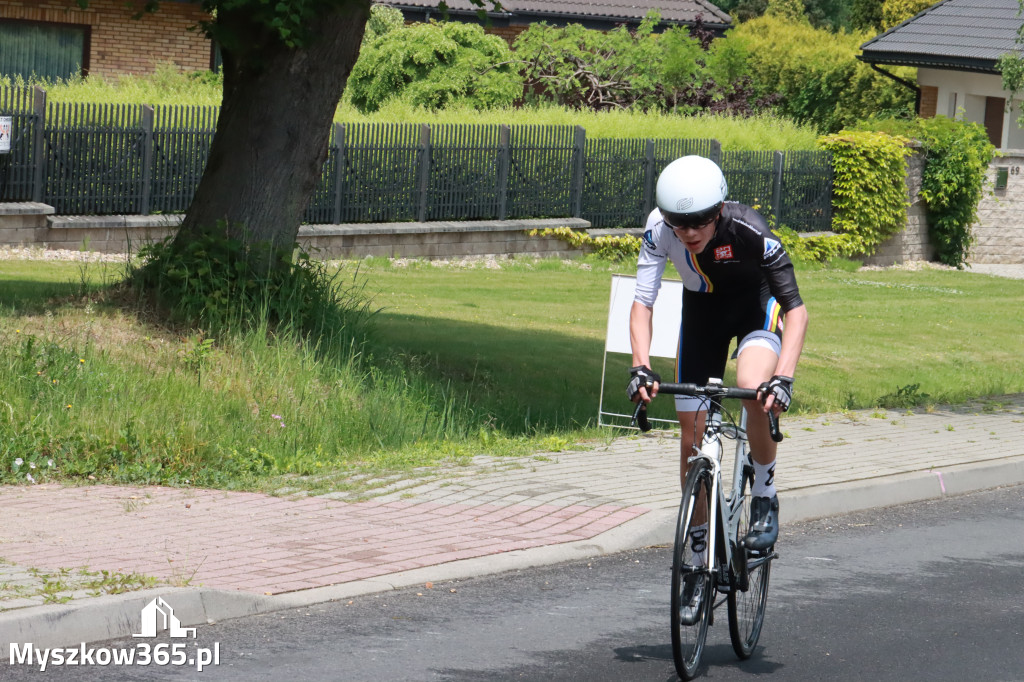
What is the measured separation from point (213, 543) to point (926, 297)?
59.6ft

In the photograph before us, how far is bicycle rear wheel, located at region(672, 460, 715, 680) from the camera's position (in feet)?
17.4

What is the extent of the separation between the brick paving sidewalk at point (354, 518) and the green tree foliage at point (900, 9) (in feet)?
148

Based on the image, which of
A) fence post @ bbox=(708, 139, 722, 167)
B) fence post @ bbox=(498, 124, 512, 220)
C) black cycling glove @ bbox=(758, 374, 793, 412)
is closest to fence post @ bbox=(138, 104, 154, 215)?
fence post @ bbox=(498, 124, 512, 220)

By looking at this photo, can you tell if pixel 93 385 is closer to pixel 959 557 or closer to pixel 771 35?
pixel 959 557

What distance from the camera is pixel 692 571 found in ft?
17.7

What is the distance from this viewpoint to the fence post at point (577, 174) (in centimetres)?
2470

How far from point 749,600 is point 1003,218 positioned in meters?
25.0

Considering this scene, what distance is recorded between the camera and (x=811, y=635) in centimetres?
633

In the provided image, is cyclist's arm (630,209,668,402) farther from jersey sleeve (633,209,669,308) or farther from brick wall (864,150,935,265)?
brick wall (864,150,935,265)

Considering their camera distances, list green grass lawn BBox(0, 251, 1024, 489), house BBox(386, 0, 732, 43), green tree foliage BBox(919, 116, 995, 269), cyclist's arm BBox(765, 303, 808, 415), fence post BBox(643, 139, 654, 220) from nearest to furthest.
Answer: cyclist's arm BBox(765, 303, 808, 415) < green grass lawn BBox(0, 251, 1024, 489) < fence post BBox(643, 139, 654, 220) < green tree foliage BBox(919, 116, 995, 269) < house BBox(386, 0, 732, 43)

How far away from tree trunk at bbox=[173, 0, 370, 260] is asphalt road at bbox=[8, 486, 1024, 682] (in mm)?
5096

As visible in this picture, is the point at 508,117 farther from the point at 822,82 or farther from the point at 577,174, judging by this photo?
the point at 822,82

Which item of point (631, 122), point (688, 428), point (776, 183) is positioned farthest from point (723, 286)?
point (776, 183)

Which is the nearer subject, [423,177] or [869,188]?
[423,177]
